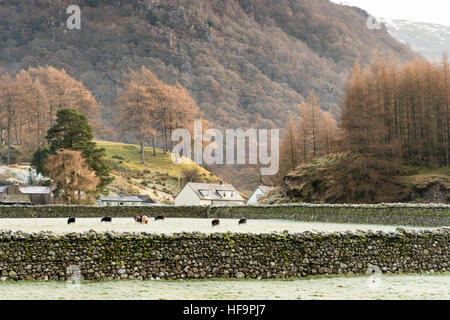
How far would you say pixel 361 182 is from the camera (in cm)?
6134

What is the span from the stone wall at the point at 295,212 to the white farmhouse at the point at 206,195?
32.5 m

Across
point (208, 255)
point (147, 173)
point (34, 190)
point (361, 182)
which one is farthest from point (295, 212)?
point (147, 173)

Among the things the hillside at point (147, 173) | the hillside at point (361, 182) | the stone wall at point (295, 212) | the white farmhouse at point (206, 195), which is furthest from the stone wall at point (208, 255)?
the hillside at point (147, 173)

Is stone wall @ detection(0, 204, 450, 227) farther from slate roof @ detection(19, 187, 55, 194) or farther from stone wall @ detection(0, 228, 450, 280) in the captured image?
slate roof @ detection(19, 187, 55, 194)

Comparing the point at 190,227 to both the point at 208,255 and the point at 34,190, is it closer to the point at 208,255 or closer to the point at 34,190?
the point at 208,255

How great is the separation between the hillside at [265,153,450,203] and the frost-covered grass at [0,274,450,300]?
3840 centimetres

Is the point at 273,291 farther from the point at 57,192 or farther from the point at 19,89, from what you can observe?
the point at 19,89

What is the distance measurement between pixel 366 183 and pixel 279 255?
4483 centimetres

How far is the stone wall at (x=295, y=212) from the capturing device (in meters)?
38.8

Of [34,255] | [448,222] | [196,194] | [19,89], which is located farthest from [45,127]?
[34,255]

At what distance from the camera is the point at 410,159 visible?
6219cm

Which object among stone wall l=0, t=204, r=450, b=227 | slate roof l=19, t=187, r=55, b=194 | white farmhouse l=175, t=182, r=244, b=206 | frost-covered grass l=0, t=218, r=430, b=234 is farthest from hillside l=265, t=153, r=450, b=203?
slate roof l=19, t=187, r=55, b=194

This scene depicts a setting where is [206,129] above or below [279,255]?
above

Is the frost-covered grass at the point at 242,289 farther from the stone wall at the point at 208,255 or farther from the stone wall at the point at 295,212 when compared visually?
the stone wall at the point at 295,212
